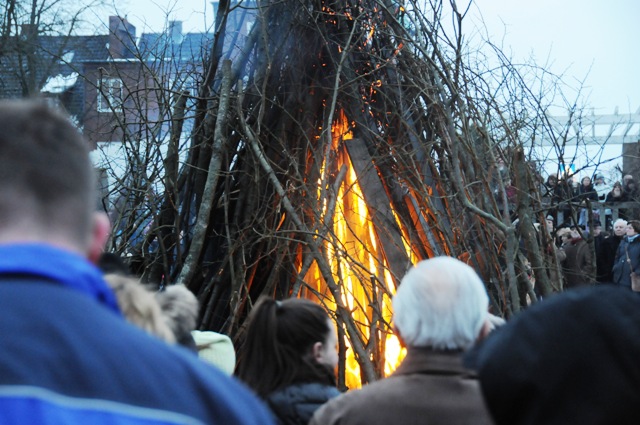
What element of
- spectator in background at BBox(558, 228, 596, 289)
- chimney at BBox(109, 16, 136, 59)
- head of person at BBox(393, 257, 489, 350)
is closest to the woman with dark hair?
head of person at BBox(393, 257, 489, 350)

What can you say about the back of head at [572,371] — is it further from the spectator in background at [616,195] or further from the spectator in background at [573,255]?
the spectator in background at [616,195]

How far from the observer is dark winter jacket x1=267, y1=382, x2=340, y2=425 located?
10.3 ft

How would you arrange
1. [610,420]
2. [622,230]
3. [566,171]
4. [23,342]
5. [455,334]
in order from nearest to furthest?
[23,342], [610,420], [455,334], [566,171], [622,230]

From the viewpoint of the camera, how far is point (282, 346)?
10.8 feet

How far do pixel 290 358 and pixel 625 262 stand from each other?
953 cm

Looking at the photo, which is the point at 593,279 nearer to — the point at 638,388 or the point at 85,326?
the point at 638,388

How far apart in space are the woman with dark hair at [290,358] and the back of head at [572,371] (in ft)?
4.79

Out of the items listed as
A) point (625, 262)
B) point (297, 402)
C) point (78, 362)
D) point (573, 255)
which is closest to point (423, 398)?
point (297, 402)

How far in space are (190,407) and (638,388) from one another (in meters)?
1.02

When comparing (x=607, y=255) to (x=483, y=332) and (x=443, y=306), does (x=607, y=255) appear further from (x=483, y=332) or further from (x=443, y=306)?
(x=443, y=306)

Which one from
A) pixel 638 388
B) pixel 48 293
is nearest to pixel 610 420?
pixel 638 388

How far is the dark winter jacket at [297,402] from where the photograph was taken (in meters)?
3.15

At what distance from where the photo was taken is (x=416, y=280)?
8.57 feet

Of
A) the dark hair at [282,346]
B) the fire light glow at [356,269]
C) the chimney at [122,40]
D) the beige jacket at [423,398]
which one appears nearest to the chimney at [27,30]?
the chimney at [122,40]
